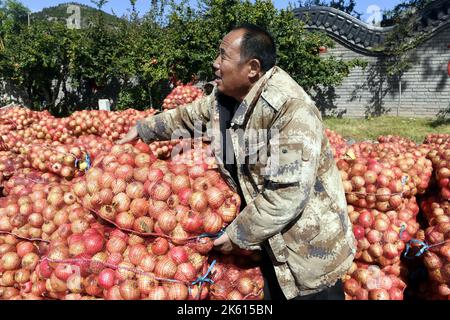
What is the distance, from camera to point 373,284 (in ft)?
8.02

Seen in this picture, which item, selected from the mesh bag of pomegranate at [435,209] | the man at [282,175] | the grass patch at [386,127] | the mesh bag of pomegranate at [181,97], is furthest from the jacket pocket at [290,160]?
the grass patch at [386,127]

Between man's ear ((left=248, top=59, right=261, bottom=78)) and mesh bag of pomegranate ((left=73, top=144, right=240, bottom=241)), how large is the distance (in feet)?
2.20

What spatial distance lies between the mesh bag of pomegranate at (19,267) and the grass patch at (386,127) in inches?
359

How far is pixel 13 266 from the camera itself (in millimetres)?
2119

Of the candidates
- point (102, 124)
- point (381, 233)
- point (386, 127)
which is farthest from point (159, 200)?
point (386, 127)

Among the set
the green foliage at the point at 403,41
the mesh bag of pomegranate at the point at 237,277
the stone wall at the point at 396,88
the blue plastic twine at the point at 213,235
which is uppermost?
the green foliage at the point at 403,41

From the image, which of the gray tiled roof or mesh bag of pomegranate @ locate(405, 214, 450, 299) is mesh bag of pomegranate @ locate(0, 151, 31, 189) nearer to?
mesh bag of pomegranate @ locate(405, 214, 450, 299)

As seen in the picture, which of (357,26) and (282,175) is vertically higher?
(357,26)

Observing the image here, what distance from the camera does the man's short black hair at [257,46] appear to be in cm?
172

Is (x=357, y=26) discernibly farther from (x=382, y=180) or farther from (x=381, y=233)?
(x=381, y=233)

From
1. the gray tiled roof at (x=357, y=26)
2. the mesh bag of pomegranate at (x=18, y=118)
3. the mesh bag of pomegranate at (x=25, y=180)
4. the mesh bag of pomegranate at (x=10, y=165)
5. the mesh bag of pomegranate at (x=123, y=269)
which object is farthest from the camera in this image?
the gray tiled roof at (x=357, y=26)

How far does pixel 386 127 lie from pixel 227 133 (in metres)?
10.1

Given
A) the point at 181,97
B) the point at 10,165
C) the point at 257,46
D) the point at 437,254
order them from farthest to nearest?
the point at 181,97, the point at 10,165, the point at 437,254, the point at 257,46

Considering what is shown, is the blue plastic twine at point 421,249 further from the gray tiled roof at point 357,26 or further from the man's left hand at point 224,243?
the gray tiled roof at point 357,26
